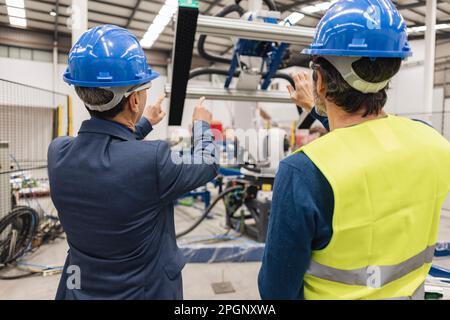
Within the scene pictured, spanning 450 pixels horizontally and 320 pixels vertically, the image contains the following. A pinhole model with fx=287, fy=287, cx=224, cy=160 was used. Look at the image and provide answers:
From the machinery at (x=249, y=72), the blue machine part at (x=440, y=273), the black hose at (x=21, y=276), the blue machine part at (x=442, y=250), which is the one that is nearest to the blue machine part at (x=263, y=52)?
the machinery at (x=249, y=72)

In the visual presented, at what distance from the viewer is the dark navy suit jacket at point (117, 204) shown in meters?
0.93

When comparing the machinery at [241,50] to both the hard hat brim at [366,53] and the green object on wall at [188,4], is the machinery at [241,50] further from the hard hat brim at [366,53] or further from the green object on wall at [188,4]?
the hard hat brim at [366,53]

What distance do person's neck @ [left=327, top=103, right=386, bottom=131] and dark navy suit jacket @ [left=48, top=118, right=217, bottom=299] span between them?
0.46 meters

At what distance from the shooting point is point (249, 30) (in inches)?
68.1

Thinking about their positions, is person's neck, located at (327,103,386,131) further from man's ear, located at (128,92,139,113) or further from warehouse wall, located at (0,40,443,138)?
warehouse wall, located at (0,40,443,138)

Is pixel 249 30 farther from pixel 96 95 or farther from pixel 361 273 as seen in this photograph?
pixel 361 273

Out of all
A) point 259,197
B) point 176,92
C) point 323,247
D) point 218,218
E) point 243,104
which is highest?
point 243,104

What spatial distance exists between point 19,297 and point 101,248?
238cm

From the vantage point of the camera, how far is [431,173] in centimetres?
76

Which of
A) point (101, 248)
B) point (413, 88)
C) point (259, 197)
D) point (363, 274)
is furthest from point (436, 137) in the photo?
point (413, 88)

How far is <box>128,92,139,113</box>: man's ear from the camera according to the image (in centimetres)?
105

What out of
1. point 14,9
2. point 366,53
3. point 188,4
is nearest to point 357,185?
point 366,53

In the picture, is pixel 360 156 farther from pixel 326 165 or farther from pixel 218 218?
pixel 218 218

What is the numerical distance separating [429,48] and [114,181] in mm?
4609
